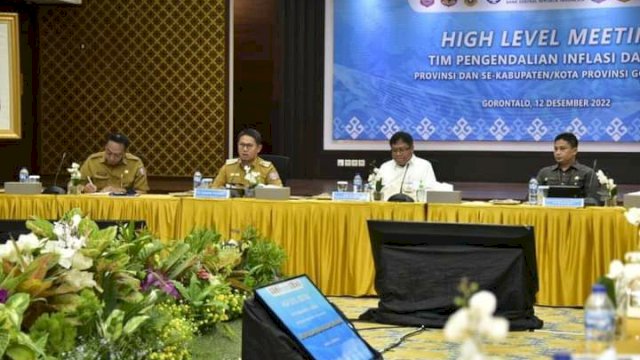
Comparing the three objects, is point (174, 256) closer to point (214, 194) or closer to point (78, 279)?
point (78, 279)

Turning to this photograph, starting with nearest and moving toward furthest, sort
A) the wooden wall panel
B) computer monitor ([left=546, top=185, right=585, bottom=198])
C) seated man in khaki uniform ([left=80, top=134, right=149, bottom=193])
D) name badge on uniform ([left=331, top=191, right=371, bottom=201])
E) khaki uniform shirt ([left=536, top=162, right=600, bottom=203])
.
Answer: computer monitor ([left=546, top=185, right=585, bottom=198])
name badge on uniform ([left=331, top=191, right=371, bottom=201])
khaki uniform shirt ([left=536, top=162, right=600, bottom=203])
seated man in khaki uniform ([left=80, top=134, right=149, bottom=193])
the wooden wall panel

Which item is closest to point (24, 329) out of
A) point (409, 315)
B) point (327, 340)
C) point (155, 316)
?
point (155, 316)

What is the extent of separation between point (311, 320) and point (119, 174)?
14.9ft

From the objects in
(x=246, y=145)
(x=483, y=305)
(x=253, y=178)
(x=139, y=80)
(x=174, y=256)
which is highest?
(x=139, y=80)

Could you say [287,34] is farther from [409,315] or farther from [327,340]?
[327,340]

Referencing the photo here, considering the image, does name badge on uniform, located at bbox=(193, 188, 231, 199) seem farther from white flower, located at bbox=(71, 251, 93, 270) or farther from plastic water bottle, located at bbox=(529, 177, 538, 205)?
white flower, located at bbox=(71, 251, 93, 270)

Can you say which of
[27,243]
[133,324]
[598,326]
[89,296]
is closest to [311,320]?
[133,324]

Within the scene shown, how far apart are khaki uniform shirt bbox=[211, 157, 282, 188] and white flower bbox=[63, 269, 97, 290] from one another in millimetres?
3972

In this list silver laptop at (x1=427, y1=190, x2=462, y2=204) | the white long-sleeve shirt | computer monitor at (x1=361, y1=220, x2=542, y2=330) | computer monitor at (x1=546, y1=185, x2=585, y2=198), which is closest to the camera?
computer monitor at (x1=361, y1=220, x2=542, y2=330)

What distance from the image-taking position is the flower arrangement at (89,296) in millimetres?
3043

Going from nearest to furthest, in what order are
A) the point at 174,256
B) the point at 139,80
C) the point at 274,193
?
the point at 174,256 → the point at 274,193 → the point at 139,80

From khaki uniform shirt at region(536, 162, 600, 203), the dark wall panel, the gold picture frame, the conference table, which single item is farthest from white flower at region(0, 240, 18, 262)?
the dark wall panel

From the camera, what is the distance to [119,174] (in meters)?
7.67

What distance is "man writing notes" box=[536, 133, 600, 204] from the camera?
693 cm
